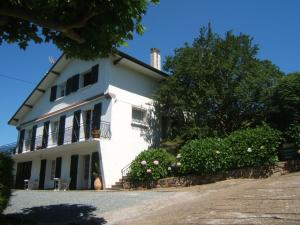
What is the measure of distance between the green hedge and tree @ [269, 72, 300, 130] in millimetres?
905

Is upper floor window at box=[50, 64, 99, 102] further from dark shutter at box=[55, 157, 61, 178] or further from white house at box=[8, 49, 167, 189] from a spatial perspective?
dark shutter at box=[55, 157, 61, 178]

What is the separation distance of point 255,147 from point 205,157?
2236 mm

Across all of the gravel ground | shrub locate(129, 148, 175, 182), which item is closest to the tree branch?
the gravel ground

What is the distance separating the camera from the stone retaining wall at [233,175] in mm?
15336

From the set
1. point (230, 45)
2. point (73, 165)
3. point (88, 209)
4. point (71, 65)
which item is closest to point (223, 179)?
point (88, 209)

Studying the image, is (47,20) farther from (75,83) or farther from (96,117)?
(75,83)

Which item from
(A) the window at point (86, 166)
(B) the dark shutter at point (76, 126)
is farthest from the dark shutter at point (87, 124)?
(A) the window at point (86, 166)

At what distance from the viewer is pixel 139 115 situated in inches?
896

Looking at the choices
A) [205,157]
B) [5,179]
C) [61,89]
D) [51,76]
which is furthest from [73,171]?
[5,179]

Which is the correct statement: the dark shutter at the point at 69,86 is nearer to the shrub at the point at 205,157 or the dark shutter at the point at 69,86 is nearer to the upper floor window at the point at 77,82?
the upper floor window at the point at 77,82

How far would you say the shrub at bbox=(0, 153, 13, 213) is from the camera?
8.20 m

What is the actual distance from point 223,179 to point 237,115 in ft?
17.7

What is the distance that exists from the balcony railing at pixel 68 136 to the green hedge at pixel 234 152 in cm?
529

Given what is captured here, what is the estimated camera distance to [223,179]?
16.2 meters
